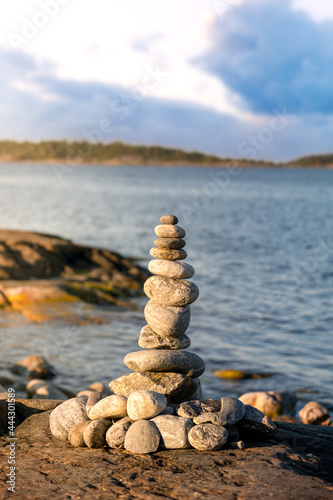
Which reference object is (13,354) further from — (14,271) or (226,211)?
(226,211)

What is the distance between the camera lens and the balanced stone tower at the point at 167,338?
754cm

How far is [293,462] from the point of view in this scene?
21.2 ft

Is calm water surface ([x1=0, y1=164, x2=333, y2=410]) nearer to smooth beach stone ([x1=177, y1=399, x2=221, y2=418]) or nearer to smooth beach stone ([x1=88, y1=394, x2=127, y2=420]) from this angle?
smooth beach stone ([x1=177, y1=399, x2=221, y2=418])

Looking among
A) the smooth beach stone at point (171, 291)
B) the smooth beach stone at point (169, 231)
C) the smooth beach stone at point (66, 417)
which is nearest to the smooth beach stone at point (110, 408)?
the smooth beach stone at point (66, 417)

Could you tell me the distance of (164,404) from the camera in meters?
7.00

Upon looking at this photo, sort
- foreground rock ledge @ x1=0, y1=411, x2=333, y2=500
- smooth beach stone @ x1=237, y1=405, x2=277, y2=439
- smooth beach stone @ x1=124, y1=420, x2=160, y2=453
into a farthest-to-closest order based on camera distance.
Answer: smooth beach stone @ x1=237, y1=405, x2=277, y2=439
smooth beach stone @ x1=124, y1=420, x2=160, y2=453
foreground rock ledge @ x1=0, y1=411, x2=333, y2=500

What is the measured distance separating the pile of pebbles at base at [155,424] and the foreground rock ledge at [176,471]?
118 mm

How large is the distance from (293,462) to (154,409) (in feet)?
5.44

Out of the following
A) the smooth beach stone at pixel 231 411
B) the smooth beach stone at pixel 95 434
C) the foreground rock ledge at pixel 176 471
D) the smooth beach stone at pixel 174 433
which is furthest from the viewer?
the smooth beach stone at pixel 231 411

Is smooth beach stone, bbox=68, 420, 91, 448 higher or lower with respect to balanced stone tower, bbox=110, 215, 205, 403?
lower

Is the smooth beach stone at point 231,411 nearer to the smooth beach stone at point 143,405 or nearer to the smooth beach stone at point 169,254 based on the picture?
the smooth beach stone at point 143,405

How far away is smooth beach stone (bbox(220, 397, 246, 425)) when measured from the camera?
6.95 meters

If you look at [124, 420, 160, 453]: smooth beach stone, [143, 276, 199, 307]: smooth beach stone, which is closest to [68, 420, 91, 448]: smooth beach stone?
[124, 420, 160, 453]: smooth beach stone

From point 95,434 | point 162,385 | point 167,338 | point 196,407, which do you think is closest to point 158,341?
point 167,338
